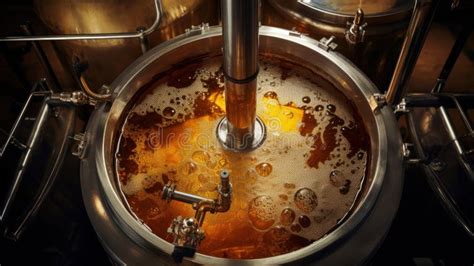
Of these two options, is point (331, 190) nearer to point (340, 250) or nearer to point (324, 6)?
point (340, 250)

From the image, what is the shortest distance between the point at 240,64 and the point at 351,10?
1.45 m

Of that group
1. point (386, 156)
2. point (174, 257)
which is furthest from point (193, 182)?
point (386, 156)

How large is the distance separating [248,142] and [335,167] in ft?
1.92

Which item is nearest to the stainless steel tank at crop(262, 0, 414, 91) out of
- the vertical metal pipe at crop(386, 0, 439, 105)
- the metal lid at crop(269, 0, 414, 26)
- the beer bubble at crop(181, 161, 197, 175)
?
the metal lid at crop(269, 0, 414, 26)

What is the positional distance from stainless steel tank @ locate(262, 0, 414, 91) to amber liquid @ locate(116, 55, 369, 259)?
407 mm

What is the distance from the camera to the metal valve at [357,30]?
2.72m

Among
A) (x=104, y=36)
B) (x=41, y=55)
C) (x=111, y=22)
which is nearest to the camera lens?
(x=104, y=36)

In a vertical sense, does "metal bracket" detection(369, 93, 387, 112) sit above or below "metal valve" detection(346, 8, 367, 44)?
below

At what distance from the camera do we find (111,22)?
2.96 meters

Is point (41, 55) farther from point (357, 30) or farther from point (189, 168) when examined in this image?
point (357, 30)

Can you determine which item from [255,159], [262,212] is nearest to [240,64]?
[255,159]

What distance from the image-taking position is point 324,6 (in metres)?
3.02

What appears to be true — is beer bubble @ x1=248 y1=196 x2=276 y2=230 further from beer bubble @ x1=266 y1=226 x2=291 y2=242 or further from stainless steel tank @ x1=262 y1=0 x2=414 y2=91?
stainless steel tank @ x1=262 y1=0 x2=414 y2=91

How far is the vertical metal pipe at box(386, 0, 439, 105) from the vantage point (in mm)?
1843
